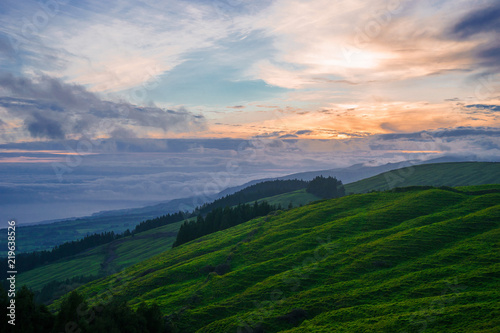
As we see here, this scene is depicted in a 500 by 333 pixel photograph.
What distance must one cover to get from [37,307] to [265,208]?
4879 inches

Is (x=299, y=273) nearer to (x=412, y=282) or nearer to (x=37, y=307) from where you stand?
(x=412, y=282)

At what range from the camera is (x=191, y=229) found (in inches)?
5763

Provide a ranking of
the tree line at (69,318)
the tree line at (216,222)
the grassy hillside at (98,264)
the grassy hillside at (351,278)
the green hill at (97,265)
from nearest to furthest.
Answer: the tree line at (69,318) → the grassy hillside at (351,278) → the tree line at (216,222) → the green hill at (97,265) → the grassy hillside at (98,264)

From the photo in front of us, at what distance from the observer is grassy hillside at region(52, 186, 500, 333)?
39.8 metres

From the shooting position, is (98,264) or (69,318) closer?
(69,318)

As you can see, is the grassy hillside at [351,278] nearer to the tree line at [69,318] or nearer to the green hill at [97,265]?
the tree line at [69,318]

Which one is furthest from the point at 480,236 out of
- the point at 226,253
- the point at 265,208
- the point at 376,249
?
the point at 265,208

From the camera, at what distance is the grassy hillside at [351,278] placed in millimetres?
39812

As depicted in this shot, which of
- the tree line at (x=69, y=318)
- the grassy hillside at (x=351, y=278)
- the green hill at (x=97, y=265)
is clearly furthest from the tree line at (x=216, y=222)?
the tree line at (x=69, y=318)

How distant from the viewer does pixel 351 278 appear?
5291 centimetres

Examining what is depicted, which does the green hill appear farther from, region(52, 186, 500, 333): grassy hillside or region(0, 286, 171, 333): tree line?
region(0, 286, 171, 333): tree line

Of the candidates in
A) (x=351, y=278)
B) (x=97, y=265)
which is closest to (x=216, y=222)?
(x=97, y=265)

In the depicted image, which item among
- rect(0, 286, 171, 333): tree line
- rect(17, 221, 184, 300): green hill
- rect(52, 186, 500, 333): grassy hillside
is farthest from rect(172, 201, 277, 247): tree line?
rect(0, 286, 171, 333): tree line

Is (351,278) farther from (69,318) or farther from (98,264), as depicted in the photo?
(98,264)
